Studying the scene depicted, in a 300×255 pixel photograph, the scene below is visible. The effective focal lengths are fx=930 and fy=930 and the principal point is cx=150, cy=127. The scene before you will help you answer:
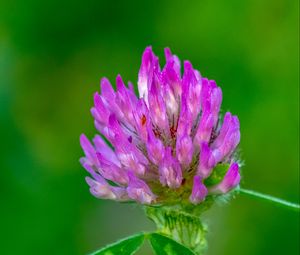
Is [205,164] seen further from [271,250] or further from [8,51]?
[8,51]

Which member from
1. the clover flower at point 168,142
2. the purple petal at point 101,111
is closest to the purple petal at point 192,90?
the clover flower at point 168,142

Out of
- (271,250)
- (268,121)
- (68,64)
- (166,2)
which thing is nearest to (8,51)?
(68,64)

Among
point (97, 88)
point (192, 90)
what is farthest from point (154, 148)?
point (97, 88)

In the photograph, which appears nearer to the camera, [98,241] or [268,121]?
[268,121]

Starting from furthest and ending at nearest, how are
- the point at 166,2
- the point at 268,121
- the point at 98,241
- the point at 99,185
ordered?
the point at 166,2
the point at 98,241
the point at 268,121
the point at 99,185

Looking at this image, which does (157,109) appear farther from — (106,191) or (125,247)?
(125,247)

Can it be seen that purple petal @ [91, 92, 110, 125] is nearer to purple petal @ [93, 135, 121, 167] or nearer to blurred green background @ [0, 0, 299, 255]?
purple petal @ [93, 135, 121, 167]

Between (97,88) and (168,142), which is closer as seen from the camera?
(168,142)

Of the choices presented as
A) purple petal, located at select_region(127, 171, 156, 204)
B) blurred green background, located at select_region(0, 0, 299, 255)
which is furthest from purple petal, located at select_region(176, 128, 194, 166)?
blurred green background, located at select_region(0, 0, 299, 255)
